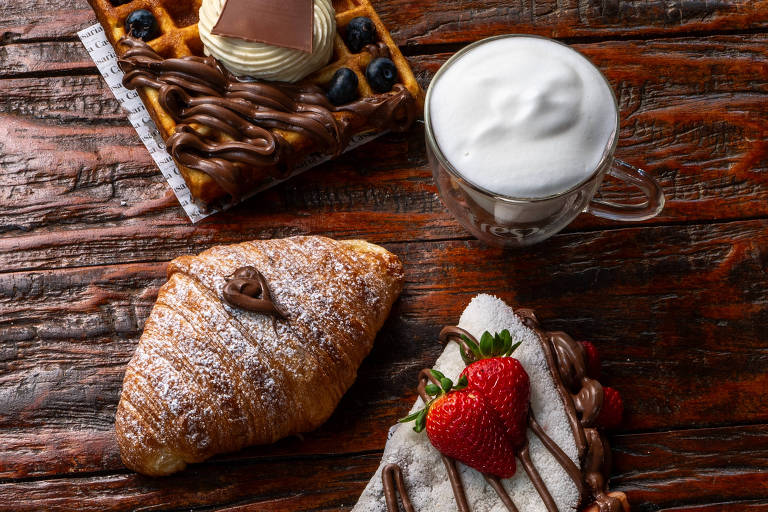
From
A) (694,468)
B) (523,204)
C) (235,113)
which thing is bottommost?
(694,468)

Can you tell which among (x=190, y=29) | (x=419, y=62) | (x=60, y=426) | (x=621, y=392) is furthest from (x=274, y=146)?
(x=621, y=392)

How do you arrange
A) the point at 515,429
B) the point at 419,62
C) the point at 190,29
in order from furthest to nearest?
the point at 419,62, the point at 190,29, the point at 515,429

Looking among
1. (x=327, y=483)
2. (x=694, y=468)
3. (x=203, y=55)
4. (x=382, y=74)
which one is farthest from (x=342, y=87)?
(x=694, y=468)

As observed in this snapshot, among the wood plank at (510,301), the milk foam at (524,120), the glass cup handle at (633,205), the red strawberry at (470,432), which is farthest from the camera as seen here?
the wood plank at (510,301)

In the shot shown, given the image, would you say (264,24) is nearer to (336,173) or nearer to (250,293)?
(336,173)

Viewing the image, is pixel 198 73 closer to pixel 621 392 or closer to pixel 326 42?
pixel 326 42

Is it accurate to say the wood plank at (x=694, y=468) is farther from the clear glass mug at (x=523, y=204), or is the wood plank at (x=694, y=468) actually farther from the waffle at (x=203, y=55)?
the waffle at (x=203, y=55)

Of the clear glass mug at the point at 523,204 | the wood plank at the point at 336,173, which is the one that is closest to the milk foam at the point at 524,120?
the clear glass mug at the point at 523,204
